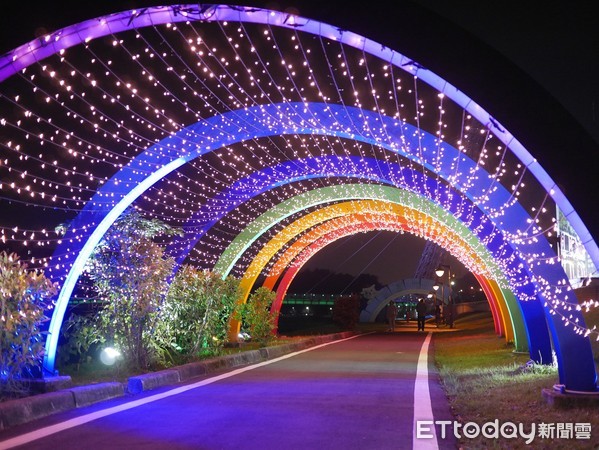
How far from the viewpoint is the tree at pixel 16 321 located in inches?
315

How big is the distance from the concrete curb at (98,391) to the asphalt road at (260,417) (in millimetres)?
206

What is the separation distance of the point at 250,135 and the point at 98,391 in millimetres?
6848

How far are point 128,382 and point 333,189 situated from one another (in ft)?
39.0

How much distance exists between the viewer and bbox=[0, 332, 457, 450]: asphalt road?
19.8 feet

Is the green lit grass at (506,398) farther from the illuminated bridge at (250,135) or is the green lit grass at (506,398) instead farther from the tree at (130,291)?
the tree at (130,291)

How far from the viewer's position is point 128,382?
9.67 m

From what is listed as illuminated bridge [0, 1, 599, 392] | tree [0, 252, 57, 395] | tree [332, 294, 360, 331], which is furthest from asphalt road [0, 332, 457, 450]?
tree [332, 294, 360, 331]

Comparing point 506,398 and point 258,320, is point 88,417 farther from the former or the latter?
point 258,320

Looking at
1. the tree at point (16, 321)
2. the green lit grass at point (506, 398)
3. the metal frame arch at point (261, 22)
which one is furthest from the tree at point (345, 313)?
the metal frame arch at point (261, 22)

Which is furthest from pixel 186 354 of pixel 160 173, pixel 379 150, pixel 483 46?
pixel 483 46

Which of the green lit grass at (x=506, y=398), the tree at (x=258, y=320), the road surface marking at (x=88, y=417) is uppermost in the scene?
the tree at (x=258, y=320)

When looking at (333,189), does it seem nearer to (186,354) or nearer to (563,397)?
(186,354)

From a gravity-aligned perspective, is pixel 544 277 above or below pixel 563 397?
above

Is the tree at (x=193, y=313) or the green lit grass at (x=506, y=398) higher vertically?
the tree at (x=193, y=313)
